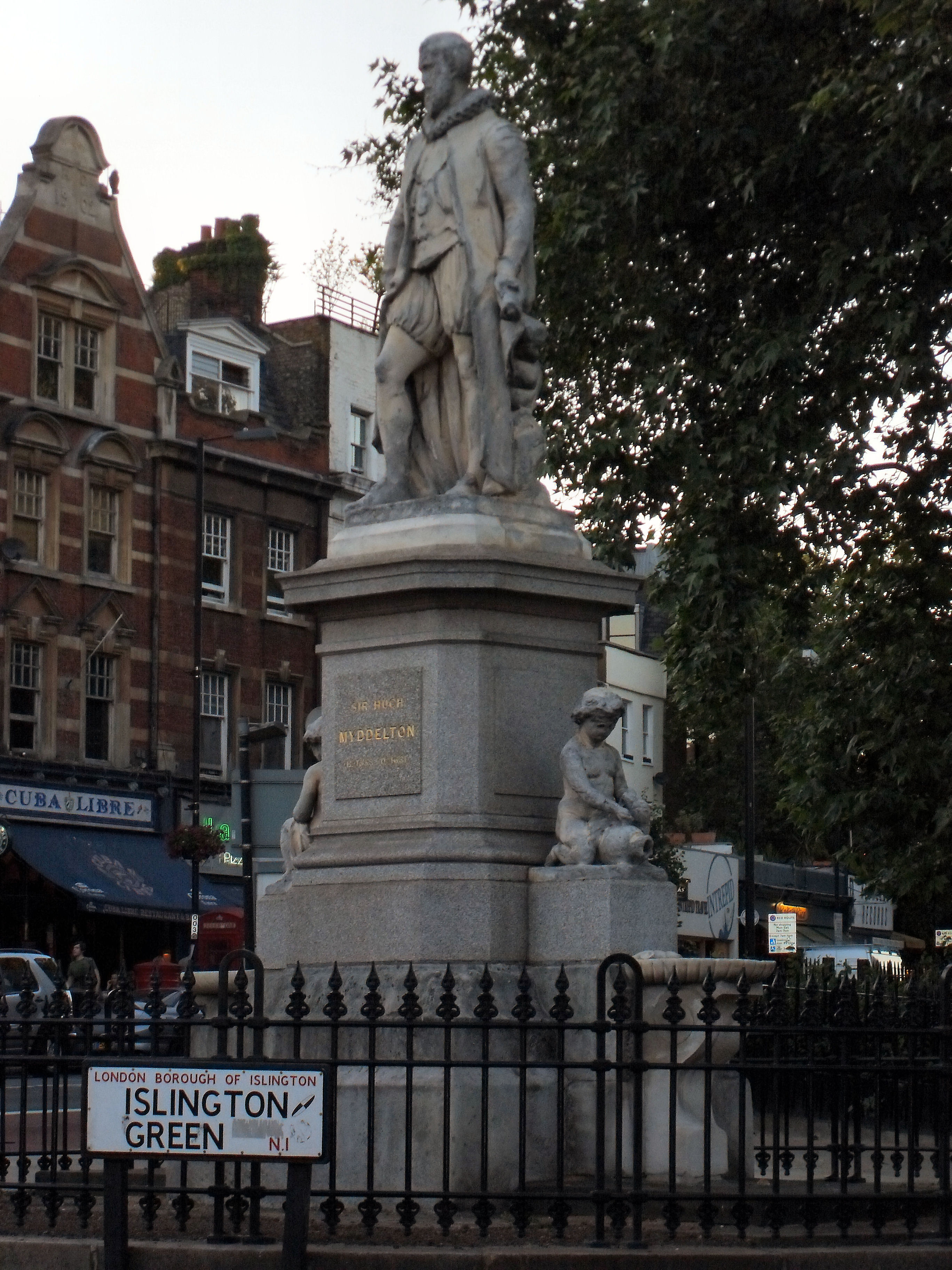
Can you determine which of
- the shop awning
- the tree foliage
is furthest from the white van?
the shop awning

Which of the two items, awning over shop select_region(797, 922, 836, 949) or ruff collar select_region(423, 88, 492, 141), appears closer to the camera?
ruff collar select_region(423, 88, 492, 141)

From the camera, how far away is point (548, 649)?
11844 millimetres

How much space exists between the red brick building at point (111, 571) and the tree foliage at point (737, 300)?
64.1 feet

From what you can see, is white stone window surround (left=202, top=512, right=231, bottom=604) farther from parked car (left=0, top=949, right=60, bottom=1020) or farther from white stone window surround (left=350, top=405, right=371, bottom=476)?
parked car (left=0, top=949, right=60, bottom=1020)

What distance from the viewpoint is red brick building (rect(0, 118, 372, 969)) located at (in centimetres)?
4262

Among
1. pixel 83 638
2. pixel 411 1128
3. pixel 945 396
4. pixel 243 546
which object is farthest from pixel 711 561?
pixel 243 546

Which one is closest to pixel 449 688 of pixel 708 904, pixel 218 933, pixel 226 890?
pixel 218 933

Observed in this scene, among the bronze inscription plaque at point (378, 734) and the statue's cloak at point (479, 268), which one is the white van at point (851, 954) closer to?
the statue's cloak at point (479, 268)

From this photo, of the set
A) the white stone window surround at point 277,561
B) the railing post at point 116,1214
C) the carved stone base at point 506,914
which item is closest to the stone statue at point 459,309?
the carved stone base at point 506,914

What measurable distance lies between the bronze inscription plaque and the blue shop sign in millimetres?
30625

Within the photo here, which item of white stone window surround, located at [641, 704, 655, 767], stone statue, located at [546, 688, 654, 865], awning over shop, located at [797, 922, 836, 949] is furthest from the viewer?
white stone window surround, located at [641, 704, 655, 767]

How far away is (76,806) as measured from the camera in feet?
142

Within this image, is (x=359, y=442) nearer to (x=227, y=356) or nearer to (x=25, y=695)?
(x=227, y=356)

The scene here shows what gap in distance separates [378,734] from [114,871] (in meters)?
32.0
